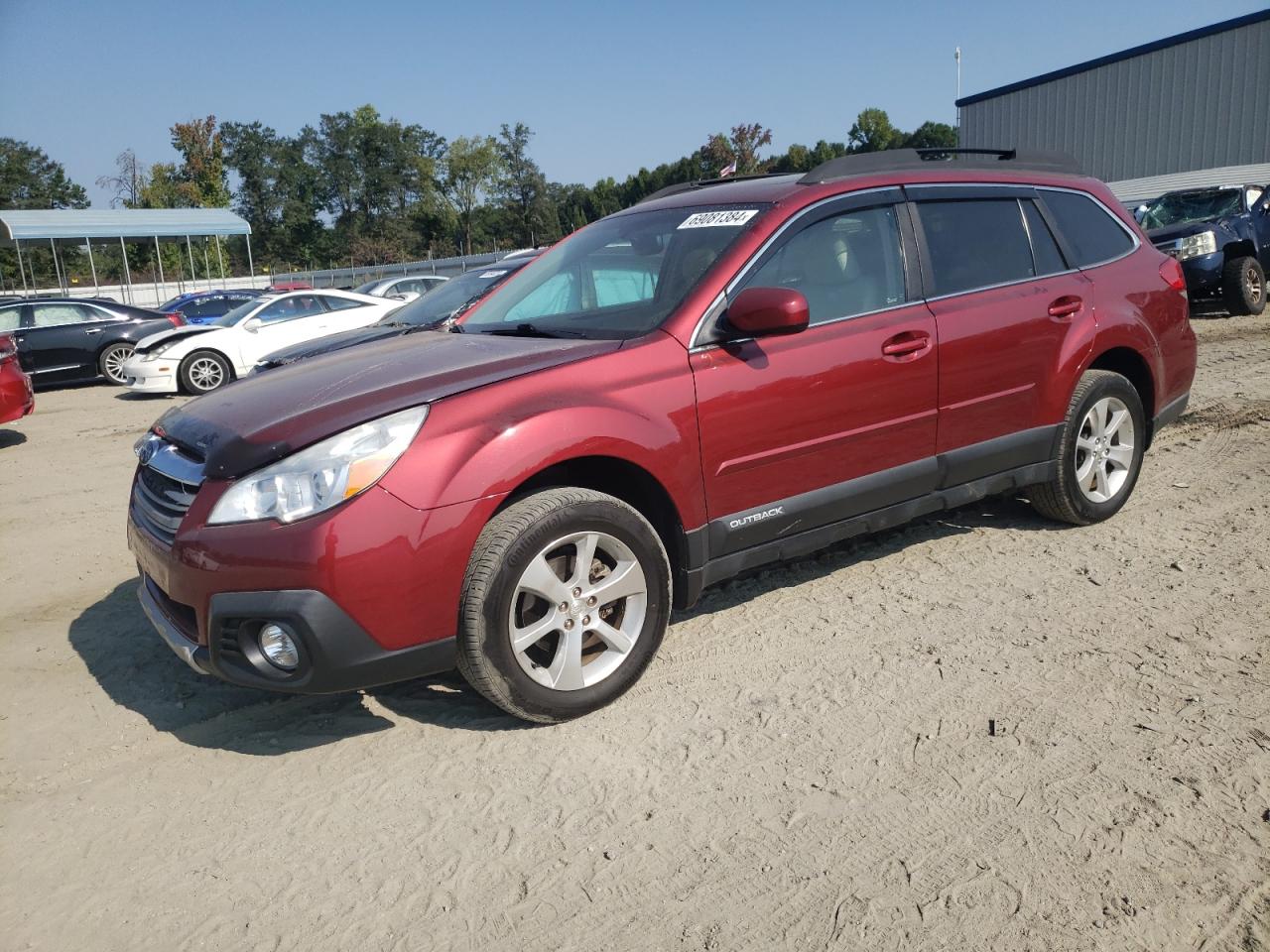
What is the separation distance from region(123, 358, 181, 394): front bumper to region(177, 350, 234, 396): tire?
10cm

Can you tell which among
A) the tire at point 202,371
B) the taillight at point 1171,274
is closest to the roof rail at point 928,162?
the taillight at point 1171,274

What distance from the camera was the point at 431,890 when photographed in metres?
2.43

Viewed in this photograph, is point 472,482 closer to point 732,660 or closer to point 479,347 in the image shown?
point 479,347

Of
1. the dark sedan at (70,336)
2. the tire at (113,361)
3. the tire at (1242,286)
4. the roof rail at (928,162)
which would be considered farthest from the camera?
the tire at (113,361)

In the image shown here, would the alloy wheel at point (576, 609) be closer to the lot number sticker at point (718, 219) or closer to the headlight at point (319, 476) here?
→ the headlight at point (319, 476)

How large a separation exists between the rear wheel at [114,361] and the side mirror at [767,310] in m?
14.0

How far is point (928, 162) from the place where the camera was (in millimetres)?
4398

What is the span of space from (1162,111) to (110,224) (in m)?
36.6

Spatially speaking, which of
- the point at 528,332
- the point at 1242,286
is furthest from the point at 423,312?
the point at 1242,286

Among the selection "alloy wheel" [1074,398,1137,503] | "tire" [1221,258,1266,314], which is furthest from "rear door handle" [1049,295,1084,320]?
"tire" [1221,258,1266,314]

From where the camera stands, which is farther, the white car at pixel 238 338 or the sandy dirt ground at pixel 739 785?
the white car at pixel 238 338

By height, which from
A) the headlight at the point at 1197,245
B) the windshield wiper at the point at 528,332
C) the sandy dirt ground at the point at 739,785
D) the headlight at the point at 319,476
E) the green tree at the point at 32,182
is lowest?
the sandy dirt ground at the point at 739,785

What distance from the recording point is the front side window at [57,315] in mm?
14555

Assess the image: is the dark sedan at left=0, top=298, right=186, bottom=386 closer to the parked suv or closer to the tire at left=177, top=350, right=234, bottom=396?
the tire at left=177, top=350, right=234, bottom=396
